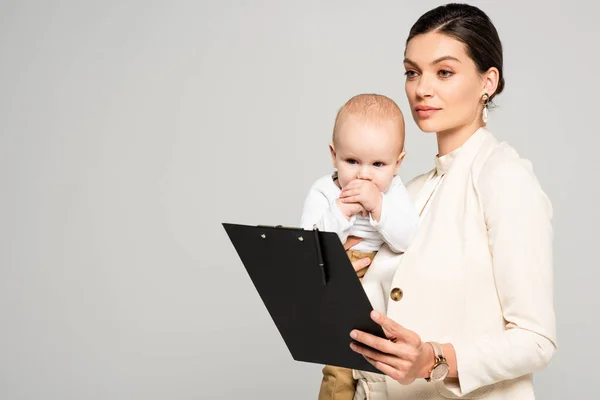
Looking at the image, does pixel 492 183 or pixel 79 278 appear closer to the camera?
pixel 492 183

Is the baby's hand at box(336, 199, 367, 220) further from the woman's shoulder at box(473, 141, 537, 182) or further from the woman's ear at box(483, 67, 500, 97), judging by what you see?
the woman's ear at box(483, 67, 500, 97)

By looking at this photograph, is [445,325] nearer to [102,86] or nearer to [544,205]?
[544,205]

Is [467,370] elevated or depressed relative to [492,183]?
depressed

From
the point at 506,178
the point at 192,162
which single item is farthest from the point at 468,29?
the point at 192,162

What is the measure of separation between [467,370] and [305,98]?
3.41 meters

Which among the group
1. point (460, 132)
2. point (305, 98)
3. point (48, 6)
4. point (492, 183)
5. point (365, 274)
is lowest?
point (365, 274)

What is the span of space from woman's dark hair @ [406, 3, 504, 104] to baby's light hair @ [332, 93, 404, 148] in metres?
0.27

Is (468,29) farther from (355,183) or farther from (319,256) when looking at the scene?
(319,256)

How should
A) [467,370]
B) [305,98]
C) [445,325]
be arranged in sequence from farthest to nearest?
[305,98]
[445,325]
[467,370]

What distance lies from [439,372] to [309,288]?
0.47 meters

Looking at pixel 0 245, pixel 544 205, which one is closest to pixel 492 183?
pixel 544 205

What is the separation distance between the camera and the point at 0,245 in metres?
6.06

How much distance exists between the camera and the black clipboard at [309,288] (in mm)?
2176

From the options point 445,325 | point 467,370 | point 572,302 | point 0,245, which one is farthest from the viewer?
point 0,245
